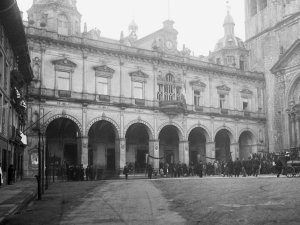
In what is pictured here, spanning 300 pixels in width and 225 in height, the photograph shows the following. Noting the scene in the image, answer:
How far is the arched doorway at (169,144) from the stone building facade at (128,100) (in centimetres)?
11

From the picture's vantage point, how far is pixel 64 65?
3594 cm

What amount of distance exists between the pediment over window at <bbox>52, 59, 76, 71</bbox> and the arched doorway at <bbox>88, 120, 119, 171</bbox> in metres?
6.14

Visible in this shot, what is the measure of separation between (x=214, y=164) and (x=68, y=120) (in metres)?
14.4

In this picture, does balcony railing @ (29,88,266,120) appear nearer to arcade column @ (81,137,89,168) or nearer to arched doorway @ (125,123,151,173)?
arched doorway @ (125,123,151,173)

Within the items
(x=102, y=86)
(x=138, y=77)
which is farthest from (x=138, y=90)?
(x=102, y=86)

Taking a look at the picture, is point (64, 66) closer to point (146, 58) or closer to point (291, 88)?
point (146, 58)

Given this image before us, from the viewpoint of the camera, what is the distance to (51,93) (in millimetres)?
34750

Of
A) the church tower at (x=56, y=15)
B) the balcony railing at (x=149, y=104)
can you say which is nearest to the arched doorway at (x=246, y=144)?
the balcony railing at (x=149, y=104)

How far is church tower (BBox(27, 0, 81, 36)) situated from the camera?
46.0 meters

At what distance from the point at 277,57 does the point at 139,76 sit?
17494 mm

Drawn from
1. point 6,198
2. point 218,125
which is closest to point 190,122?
point 218,125

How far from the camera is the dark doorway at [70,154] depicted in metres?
38.7

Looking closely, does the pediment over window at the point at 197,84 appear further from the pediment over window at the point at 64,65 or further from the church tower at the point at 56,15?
the church tower at the point at 56,15

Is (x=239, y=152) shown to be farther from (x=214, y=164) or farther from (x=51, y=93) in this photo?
(x=51, y=93)
